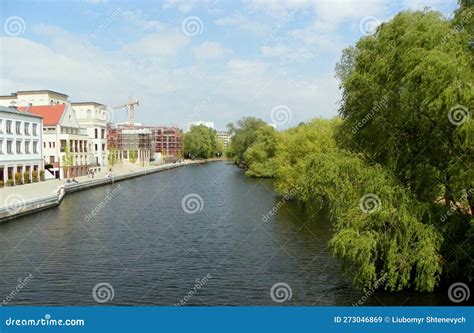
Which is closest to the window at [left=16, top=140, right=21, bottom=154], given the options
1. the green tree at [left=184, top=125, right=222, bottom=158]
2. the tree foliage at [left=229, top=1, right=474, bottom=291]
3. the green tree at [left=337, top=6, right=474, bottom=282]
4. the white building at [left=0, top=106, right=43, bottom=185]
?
the white building at [left=0, top=106, right=43, bottom=185]

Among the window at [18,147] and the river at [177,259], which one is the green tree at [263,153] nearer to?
the river at [177,259]

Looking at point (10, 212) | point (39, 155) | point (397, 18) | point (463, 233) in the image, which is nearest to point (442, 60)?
point (397, 18)

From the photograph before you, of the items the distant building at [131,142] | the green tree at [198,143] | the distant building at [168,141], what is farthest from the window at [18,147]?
the green tree at [198,143]

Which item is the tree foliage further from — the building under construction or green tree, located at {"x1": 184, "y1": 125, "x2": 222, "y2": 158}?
green tree, located at {"x1": 184, "y1": 125, "x2": 222, "y2": 158}

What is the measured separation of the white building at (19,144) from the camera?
42125mm

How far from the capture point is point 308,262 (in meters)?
17.9

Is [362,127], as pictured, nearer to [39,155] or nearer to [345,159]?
[345,159]

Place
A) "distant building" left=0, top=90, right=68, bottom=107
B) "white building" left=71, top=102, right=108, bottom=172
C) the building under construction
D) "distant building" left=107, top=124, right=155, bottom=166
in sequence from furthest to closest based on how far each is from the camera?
1. the building under construction
2. "distant building" left=107, top=124, right=155, bottom=166
3. "white building" left=71, top=102, right=108, bottom=172
4. "distant building" left=0, top=90, right=68, bottom=107

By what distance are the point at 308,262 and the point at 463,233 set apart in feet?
20.2

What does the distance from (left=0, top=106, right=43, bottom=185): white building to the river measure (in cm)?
1376

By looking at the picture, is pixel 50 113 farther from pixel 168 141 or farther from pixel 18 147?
pixel 168 141

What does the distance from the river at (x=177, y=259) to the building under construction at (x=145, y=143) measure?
76.9m

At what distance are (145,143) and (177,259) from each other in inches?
3808

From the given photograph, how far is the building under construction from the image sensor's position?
11138 cm
